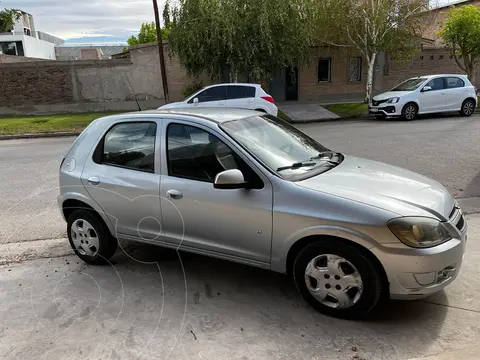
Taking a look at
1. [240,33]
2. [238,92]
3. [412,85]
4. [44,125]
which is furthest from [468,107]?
[44,125]

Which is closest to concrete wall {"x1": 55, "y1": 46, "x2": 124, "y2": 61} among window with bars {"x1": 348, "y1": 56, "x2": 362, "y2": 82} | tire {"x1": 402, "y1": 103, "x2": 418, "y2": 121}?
window with bars {"x1": 348, "y1": 56, "x2": 362, "y2": 82}

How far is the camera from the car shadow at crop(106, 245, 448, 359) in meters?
2.87

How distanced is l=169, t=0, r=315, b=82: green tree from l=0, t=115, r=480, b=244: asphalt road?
5027mm

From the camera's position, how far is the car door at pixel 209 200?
127 inches

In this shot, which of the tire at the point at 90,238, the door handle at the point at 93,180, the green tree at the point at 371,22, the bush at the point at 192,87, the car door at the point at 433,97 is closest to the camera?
the door handle at the point at 93,180

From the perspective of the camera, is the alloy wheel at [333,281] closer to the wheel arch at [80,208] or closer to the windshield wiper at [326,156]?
the windshield wiper at [326,156]

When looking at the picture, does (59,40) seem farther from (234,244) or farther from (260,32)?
(234,244)

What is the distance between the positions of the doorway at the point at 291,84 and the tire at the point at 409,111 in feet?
28.9

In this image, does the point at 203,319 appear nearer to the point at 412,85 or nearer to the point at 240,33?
the point at 240,33

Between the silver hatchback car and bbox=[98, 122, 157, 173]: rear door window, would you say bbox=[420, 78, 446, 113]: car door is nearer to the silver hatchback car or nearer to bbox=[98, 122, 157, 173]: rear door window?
the silver hatchback car

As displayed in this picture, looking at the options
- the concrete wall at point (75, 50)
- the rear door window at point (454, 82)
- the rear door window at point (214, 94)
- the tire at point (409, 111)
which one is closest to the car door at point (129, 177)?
the rear door window at point (214, 94)

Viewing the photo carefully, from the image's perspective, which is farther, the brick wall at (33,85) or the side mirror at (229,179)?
Result: the brick wall at (33,85)

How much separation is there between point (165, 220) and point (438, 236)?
2279 mm

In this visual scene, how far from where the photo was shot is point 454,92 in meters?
15.7
